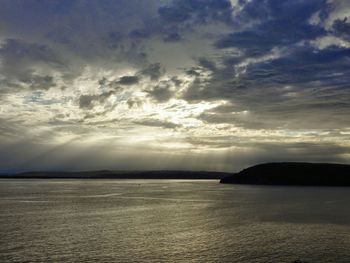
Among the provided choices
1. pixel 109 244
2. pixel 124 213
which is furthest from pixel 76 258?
pixel 124 213

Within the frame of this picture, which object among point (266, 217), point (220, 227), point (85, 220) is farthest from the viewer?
point (266, 217)

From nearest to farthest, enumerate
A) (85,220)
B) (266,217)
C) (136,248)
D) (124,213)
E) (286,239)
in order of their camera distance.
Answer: (136,248) < (286,239) < (85,220) < (266,217) < (124,213)

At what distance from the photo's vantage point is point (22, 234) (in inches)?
1940

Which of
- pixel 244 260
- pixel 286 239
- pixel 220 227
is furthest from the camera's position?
pixel 220 227

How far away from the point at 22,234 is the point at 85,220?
16.6 metres

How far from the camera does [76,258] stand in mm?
36750

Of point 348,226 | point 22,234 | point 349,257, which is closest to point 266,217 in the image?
point 348,226

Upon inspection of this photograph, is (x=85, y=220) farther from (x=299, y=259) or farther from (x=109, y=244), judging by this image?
(x=299, y=259)

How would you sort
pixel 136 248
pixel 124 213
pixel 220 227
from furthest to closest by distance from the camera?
pixel 124 213, pixel 220 227, pixel 136 248

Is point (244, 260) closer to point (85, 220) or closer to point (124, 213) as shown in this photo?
point (85, 220)

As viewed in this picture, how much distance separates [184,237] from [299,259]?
634 inches

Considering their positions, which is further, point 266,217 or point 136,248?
point 266,217

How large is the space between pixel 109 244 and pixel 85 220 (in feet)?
75.3

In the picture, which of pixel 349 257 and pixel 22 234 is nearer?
pixel 349 257
